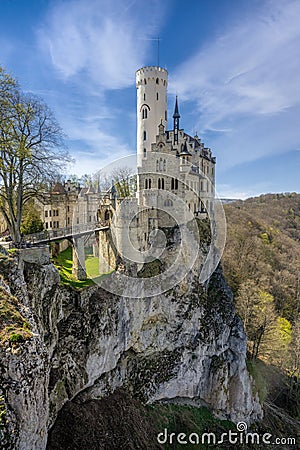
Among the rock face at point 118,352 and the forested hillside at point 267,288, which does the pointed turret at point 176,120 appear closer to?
the rock face at point 118,352

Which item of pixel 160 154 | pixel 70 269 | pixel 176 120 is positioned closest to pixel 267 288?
pixel 160 154

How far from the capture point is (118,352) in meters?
18.4

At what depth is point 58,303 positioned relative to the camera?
13.6 m

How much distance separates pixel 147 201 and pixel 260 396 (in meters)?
22.0

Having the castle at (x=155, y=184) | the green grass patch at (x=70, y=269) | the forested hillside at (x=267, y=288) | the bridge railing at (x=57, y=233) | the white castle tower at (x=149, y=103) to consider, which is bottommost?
the forested hillside at (x=267, y=288)

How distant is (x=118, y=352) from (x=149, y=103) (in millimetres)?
21598

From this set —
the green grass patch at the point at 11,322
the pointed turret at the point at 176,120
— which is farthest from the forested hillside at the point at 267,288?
the green grass patch at the point at 11,322

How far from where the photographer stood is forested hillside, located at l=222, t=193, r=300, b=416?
3019 centimetres

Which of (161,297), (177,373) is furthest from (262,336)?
(161,297)

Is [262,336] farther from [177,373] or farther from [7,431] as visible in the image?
[7,431]

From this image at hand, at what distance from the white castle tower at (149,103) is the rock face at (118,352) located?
1372 centimetres

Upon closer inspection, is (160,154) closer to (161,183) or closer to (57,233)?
(161,183)

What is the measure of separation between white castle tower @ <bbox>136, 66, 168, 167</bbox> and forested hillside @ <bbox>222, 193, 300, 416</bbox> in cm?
1994

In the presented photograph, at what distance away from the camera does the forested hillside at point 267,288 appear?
99.0 ft
